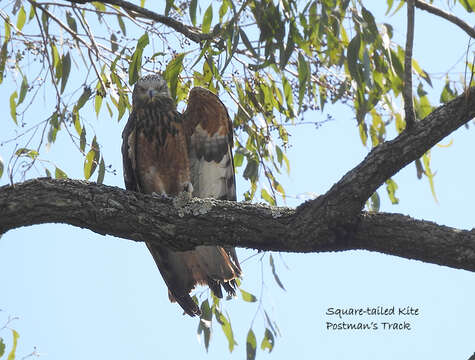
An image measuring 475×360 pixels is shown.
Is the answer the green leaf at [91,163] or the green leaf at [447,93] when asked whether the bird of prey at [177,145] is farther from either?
the green leaf at [447,93]

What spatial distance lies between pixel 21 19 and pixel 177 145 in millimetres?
1219

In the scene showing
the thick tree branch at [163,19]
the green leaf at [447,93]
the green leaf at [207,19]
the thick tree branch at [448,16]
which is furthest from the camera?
the green leaf at [447,93]

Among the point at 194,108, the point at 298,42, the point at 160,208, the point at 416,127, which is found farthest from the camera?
the point at 194,108

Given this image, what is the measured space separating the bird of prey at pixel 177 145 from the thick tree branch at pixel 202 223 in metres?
1.05

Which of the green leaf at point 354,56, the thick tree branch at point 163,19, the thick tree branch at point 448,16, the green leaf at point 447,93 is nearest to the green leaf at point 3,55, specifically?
the thick tree branch at point 163,19

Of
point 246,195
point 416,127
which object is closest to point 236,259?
point 246,195

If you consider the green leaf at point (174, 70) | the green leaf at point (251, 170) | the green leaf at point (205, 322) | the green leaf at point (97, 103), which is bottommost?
the green leaf at point (205, 322)

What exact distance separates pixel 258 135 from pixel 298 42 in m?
0.87

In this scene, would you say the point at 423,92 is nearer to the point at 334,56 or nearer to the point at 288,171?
the point at 334,56

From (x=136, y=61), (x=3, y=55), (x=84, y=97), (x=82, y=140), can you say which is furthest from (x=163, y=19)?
(x=3, y=55)

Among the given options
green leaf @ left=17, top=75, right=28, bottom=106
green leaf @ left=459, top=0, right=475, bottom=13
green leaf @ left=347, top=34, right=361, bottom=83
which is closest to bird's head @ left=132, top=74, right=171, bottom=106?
green leaf @ left=17, top=75, right=28, bottom=106

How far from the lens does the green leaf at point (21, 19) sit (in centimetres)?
436

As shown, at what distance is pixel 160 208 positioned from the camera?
305 centimetres

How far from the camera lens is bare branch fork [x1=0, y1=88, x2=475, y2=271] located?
2.71m
